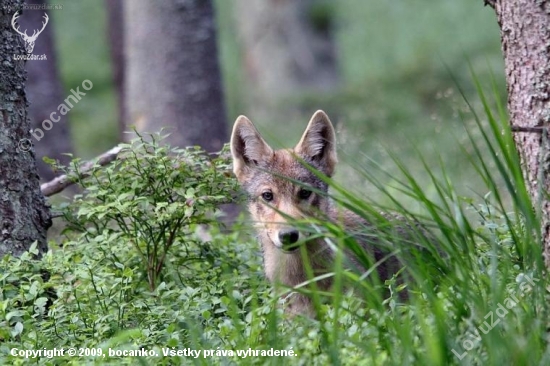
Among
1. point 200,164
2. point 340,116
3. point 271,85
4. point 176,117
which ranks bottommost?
point 200,164

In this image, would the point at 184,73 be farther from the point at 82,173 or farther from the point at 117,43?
the point at 117,43

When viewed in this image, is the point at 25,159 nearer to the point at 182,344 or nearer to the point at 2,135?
the point at 2,135

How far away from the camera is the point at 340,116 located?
49.5 ft

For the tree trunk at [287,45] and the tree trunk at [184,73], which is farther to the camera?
the tree trunk at [287,45]

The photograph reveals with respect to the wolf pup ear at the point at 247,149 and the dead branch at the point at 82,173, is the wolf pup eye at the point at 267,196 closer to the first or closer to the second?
the wolf pup ear at the point at 247,149

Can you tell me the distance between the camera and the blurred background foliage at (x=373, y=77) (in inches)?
464

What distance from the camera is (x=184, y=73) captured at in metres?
9.31

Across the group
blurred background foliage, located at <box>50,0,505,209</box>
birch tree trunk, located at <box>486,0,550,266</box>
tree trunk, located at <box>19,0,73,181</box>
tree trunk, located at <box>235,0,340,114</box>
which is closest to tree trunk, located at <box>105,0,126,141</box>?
blurred background foliage, located at <box>50,0,505,209</box>

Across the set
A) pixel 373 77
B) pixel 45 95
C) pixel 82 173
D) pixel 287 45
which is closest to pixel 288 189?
pixel 82 173

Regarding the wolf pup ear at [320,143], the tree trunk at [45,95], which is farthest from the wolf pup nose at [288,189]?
the tree trunk at [45,95]

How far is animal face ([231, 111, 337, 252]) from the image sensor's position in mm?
5984

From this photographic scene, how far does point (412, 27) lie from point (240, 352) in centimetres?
2052

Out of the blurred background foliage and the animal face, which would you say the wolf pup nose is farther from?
the blurred background foliage

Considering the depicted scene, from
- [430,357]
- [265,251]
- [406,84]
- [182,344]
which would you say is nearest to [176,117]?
[265,251]
